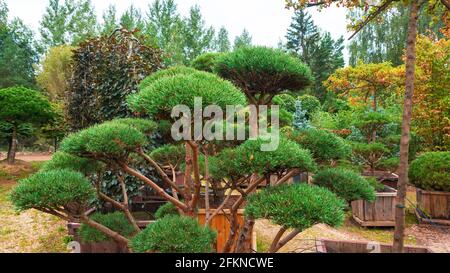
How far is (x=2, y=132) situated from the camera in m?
7.33

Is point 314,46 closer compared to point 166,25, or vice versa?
point 166,25

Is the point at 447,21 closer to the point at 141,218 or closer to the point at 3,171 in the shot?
the point at 141,218

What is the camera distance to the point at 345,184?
1812mm

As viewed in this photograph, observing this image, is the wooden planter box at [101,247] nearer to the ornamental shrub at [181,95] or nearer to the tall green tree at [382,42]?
the ornamental shrub at [181,95]

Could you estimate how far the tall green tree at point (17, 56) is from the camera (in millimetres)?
16422

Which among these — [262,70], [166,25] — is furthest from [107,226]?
[166,25]

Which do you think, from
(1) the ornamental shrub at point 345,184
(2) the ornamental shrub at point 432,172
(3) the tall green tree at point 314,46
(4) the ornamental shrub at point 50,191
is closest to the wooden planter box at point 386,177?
(2) the ornamental shrub at point 432,172

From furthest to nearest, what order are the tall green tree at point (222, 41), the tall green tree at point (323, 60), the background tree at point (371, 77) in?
1. the tall green tree at point (222, 41)
2. the tall green tree at point (323, 60)
3. the background tree at point (371, 77)

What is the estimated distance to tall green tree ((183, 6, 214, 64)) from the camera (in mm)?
15898

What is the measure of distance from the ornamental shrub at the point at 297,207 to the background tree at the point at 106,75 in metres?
2.38

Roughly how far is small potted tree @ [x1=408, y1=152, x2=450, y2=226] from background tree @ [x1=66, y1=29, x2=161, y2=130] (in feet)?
11.5

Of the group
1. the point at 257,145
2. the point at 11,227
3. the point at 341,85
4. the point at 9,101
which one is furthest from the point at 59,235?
the point at 341,85

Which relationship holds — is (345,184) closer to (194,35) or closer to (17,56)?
(194,35)

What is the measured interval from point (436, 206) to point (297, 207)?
360 centimetres
